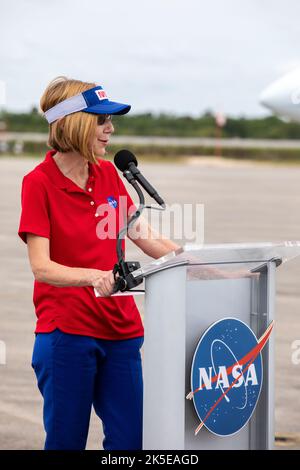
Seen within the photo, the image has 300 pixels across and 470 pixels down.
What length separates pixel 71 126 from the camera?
3.39 metres

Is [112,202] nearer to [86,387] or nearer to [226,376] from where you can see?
[86,387]

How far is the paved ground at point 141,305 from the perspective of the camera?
19.0 feet

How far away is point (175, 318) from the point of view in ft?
10.1

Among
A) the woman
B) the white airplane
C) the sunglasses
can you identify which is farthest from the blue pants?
the white airplane

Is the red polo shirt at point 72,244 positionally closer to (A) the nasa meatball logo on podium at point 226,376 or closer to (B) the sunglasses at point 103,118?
(B) the sunglasses at point 103,118

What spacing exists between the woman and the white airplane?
8.05 metres

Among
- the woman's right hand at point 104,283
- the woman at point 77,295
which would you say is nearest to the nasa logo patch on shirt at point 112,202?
the woman at point 77,295

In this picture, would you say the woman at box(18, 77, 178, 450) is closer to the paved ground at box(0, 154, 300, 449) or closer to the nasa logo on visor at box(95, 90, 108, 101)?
the nasa logo on visor at box(95, 90, 108, 101)

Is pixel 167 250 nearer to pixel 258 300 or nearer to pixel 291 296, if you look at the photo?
pixel 258 300

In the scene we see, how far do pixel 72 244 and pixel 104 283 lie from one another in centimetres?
29

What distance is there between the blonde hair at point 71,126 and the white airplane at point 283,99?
804 cm

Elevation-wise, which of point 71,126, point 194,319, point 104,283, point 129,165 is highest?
point 71,126

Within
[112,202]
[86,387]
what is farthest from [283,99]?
[86,387]
